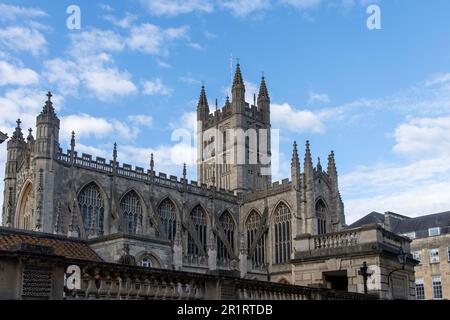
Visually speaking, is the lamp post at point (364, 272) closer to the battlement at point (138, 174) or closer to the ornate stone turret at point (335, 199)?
the battlement at point (138, 174)

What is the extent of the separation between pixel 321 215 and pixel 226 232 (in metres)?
10.0

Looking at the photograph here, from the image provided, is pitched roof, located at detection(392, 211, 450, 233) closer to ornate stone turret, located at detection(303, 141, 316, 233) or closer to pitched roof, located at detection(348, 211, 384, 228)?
pitched roof, located at detection(348, 211, 384, 228)

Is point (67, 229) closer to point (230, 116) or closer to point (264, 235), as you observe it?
point (264, 235)

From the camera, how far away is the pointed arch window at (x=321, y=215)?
6025cm

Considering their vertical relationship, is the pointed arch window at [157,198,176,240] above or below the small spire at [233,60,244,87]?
below

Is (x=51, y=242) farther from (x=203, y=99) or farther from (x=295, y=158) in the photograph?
(x=203, y=99)

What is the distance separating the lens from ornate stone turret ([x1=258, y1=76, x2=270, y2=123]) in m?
80.4

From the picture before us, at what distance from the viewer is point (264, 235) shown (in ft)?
204

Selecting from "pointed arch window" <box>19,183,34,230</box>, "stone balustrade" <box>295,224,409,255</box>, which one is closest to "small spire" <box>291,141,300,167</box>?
"pointed arch window" <box>19,183,34,230</box>

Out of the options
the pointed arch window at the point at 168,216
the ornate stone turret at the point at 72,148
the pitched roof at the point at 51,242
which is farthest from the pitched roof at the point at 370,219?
the pitched roof at the point at 51,242

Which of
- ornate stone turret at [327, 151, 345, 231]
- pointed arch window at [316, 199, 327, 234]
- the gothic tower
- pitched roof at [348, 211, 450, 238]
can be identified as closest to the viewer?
the gothic tower

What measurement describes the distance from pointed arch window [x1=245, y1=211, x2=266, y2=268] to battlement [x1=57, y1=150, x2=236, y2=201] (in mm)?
3036

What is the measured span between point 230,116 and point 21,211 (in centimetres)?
3416
